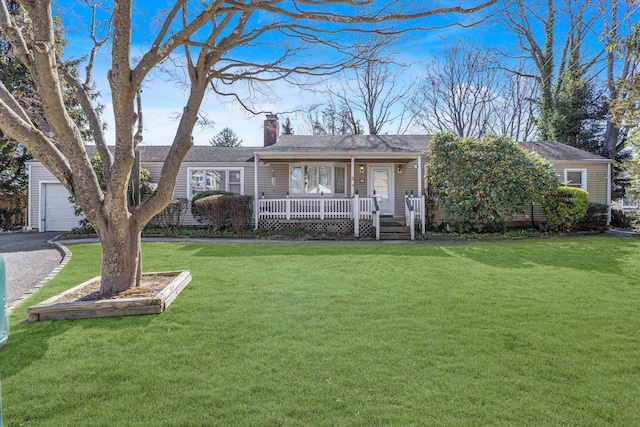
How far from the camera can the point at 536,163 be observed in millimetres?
11977

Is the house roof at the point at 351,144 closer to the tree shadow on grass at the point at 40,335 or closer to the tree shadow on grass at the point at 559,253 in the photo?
the tree shadow on grass at the point at 559,253

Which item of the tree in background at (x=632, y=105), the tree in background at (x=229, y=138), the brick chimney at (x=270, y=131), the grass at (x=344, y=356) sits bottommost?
the grass at (x=344, y=356)

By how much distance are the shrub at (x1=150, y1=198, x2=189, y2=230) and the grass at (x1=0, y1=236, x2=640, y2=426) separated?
7.39 meters

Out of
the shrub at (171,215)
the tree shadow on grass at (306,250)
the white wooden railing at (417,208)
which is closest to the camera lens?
the tree shadow on grass at (306,250)

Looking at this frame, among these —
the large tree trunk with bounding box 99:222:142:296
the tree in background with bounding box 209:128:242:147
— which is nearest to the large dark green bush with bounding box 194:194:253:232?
the large tree trunk with bounding box 99:222:142:296

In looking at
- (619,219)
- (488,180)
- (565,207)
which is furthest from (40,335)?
(619,219)

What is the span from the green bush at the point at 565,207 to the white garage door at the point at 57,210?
20.3 metres

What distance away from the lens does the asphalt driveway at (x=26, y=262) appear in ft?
19.6

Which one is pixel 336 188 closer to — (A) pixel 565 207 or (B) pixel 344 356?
(A) pixel 565 207

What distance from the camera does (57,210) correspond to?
1494 centimetres

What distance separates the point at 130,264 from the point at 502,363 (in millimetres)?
4971

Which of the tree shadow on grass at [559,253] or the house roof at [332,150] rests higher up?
the house roof at [332,150]

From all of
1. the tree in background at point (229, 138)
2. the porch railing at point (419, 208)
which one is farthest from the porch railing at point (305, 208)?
the tree in background at point (229, 138)

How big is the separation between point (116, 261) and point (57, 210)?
45.0ft
